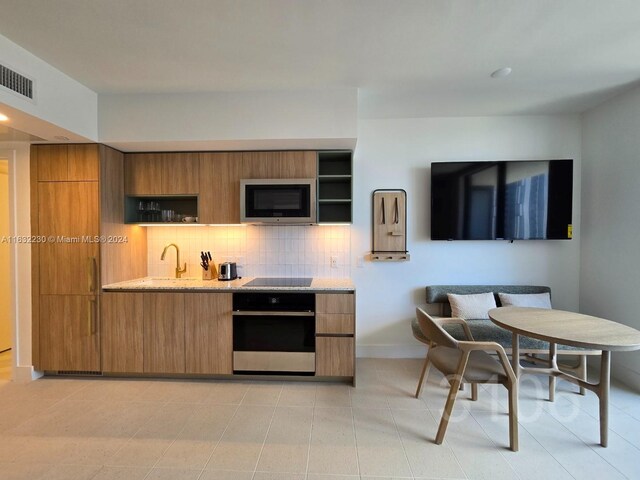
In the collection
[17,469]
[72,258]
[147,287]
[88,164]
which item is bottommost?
[17,469]

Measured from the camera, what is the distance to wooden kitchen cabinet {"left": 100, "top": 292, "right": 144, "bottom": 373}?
8.57 feet

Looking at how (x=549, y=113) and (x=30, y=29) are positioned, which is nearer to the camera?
(x=30, y=29)

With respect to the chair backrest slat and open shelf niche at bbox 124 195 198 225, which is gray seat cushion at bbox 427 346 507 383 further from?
open shelf niche at bbox 124 195 198 225

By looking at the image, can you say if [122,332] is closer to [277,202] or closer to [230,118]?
[277,202]

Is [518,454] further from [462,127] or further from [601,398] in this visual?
[462,127]

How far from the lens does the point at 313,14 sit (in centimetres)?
164

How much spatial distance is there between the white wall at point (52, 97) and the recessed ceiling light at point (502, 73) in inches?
136

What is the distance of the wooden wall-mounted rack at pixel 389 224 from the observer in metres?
3.10

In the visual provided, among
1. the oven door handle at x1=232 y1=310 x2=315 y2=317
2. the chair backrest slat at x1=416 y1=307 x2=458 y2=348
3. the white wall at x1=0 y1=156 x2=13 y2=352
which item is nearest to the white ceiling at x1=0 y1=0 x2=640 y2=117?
the chair backrest slat at x1=416 y1=307 x2=458 y2=348

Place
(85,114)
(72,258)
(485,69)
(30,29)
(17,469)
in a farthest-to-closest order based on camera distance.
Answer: (72,258), (85,114), (485,69), (30,29), (17,469)

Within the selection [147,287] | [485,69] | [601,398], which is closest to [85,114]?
[147,287]

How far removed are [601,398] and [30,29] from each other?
4.31m

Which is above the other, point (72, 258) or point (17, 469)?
point (72, 258)

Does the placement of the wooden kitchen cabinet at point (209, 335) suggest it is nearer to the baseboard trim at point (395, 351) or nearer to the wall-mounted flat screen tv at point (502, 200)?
the baseboard trim at point (395, 351)
